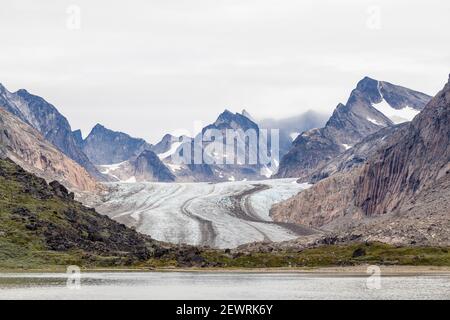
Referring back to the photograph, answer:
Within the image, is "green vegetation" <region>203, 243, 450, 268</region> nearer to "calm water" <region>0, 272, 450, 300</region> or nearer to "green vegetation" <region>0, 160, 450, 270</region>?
"green vegetation" <region>0, 160, 450, 270</region>

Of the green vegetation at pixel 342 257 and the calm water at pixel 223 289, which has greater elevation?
the green vegetation at pixel 342 257

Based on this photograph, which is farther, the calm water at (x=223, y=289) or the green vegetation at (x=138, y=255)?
the green vegetation at (x=138, y=255)

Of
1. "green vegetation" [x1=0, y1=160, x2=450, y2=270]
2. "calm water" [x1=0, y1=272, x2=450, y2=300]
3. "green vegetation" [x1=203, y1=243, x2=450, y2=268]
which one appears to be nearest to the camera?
"calm water" [x1=0, y1=272, x2=450, y2=300]

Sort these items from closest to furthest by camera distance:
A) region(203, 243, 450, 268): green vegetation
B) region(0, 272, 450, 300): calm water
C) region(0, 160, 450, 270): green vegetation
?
region(0, 272, 450, 300): calm water → region(203, 243, 450, 268): green vegetation → region(0, 160, 450, 270): green vegetation

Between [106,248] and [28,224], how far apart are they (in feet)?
64.0

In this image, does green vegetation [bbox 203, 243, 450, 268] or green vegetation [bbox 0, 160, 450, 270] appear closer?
green vegetation [bbox 203, 243, 450, 268]

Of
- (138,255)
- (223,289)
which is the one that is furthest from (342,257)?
(223,289)

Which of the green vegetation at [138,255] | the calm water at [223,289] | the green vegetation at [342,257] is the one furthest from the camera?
the green vegetation at [138,255]

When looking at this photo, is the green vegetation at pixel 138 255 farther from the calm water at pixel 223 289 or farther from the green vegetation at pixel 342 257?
the calm water at pixel 223 289

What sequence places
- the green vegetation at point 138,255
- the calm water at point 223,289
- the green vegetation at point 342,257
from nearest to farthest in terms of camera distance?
the calm water at point 223,289 < the green vegetation at point 342,257 < the green vegetation at point 138,255

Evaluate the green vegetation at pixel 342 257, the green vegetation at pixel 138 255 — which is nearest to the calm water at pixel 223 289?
the green vegetation at pixel 342 257

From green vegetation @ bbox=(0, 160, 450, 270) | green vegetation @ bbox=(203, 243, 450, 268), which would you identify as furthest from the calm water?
green vegetation @ bbox=(0, 160, 450, 270)

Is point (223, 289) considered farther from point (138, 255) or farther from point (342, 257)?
point (138, 255)
